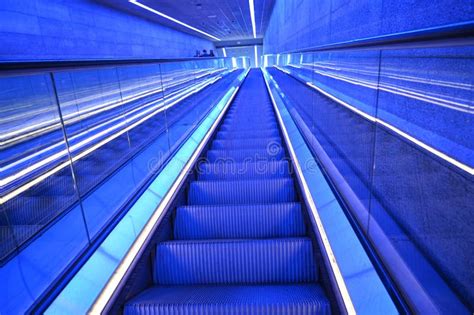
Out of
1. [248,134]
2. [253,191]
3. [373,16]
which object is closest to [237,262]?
[253,191]

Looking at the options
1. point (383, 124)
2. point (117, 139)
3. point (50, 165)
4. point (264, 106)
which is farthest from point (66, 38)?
point (383, 124)

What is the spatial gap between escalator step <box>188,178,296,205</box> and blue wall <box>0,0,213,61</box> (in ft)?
8.60

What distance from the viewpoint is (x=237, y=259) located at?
8.18 feet

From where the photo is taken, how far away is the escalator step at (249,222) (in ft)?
9.70

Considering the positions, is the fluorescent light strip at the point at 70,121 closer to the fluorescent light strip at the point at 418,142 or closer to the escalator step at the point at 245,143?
the escalator step at the point at 245,143

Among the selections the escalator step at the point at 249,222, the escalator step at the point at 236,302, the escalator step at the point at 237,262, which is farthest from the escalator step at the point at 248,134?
the escalator step at the point at 236,302

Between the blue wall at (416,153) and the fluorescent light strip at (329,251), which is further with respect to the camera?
the fluorescent light strip at (329,251)

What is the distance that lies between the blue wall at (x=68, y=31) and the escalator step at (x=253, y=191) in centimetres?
262

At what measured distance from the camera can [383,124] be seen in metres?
2.34

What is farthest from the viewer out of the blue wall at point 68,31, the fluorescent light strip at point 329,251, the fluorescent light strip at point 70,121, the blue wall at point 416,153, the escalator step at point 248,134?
the blue wall at point 68,31

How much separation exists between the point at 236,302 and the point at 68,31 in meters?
11.7

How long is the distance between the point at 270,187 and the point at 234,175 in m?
0.69

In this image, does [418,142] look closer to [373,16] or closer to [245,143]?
[373,16]

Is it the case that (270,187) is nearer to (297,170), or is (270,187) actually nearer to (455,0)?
(297,170)
